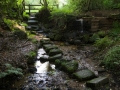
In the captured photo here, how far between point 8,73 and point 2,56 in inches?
50.1

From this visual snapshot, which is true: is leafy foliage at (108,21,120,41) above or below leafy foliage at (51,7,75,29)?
below

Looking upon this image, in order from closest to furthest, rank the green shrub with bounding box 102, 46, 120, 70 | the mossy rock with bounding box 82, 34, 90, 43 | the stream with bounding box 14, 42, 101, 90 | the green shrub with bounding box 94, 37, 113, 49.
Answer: the stream with bounding box 14, 42, 101, 90 < the green shrub with bounding box 102, 46, 120, 70 < the green shrub with bounding box 94, 37, 113, 49 < the mossy rock with bounding box 82, 34, 90, 43

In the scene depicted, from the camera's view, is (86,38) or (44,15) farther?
(44,15)

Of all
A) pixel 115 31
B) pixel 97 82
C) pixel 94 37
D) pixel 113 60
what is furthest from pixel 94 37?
pixel 97 82

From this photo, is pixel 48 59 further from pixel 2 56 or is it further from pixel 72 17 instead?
pixel 72 17

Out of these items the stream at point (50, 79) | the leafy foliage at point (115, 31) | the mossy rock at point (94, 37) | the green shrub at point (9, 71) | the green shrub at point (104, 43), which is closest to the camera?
the green shrub at point (9, 71)

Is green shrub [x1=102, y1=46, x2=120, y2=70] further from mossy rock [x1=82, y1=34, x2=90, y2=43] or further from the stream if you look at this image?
mossy rock [x1=82, y1=34, x2=90, y2=43]

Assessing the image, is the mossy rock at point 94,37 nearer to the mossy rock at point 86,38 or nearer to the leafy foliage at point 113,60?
the mossy rock at point 86,38

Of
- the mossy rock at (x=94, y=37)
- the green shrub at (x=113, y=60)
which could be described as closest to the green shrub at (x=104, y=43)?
the mossy rock at (x=94, y=37)

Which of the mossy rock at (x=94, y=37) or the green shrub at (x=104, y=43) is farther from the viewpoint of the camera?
the mossy rock at (x=94, y=37)

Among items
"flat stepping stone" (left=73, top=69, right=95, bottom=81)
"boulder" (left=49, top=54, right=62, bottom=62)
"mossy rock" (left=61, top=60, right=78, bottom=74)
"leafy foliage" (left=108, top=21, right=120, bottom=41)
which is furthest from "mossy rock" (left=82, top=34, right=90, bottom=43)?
"flat stepping stone" (left=73, top=69, right=95, bottom=81)

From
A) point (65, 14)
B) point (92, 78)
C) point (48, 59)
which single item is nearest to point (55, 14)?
point (65, 14)

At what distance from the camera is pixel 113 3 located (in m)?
13.8

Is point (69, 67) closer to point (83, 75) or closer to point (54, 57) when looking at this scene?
point (83, 75)
